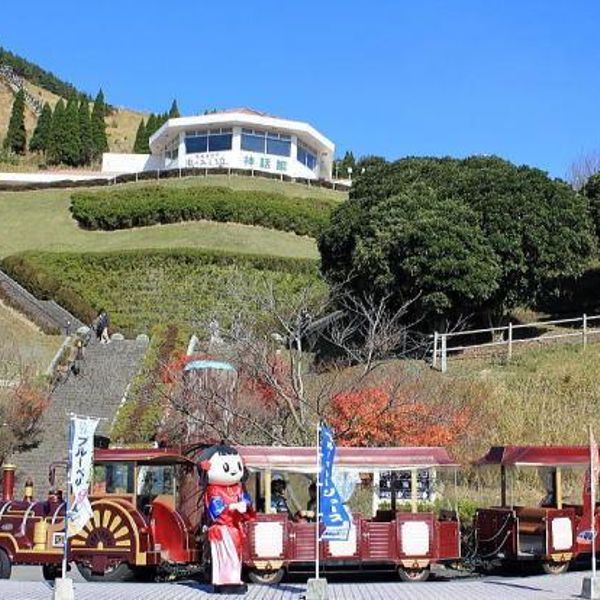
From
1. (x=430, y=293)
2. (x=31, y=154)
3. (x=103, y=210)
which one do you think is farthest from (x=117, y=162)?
(x=430, y=293)

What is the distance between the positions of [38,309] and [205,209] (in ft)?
49.4

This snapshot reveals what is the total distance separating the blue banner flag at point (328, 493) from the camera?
1265cm

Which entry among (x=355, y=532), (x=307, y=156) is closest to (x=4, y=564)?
(x=355, y=532)

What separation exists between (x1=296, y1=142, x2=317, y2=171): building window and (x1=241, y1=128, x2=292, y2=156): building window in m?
1.41

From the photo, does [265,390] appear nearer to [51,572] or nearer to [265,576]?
[265,576]

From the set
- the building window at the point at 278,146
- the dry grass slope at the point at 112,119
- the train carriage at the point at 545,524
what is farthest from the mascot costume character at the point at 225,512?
the dry grass slope at the point at 112,119

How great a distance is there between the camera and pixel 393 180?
3359cm

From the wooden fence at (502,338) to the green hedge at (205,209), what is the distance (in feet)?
63.5

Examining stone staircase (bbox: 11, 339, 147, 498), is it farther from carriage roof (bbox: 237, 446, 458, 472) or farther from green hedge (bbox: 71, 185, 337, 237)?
green hedge (bbox: 71, 185, 337, 237)

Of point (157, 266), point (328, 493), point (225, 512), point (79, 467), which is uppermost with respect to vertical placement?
point (157, 266)

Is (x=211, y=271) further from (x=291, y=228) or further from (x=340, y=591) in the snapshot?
(x=340, y=591)

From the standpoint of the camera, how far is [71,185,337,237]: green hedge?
50250 millimetres

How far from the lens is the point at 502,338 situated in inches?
1214

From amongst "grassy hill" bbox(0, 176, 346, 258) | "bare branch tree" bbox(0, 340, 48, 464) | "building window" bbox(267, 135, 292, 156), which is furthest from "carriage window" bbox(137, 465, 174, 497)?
"building window" bbox(267, 135, 292, 156)
